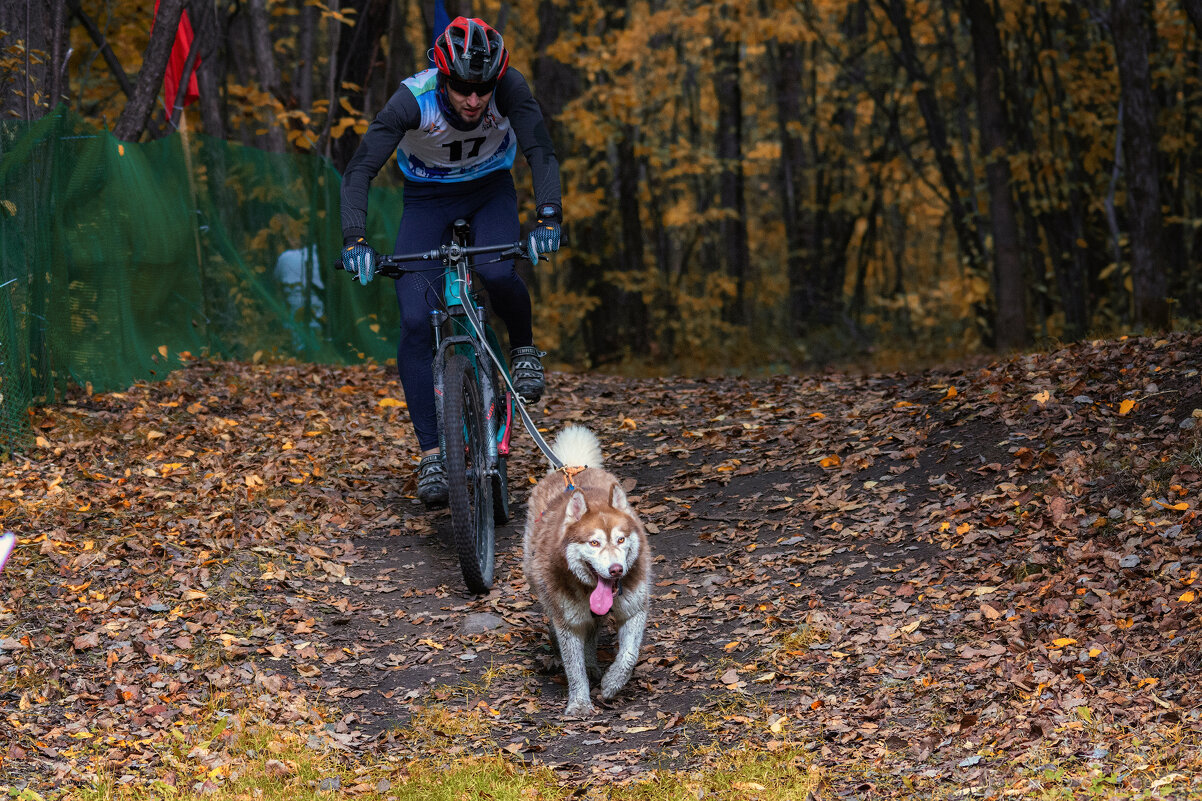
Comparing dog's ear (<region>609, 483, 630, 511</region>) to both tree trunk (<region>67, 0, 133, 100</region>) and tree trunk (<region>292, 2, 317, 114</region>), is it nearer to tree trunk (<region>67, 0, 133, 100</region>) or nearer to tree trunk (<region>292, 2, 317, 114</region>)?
tree trunk (<region>67, 0, 133, 100</region>)

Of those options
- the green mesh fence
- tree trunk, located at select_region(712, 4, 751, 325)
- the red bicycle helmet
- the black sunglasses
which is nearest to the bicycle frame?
the black sunglasses

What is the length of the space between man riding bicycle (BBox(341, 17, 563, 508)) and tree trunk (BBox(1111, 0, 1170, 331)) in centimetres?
716

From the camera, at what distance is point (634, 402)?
459 inches

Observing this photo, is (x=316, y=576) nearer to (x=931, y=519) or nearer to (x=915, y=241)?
(x=931, y=519)

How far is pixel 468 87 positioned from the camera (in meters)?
6.57

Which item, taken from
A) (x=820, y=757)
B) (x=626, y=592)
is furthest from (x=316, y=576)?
(x=820, y=757)

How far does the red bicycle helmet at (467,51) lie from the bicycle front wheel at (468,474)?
1.62m

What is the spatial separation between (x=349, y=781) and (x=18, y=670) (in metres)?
1.94

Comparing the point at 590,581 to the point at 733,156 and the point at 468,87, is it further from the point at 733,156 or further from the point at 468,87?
the point at 733,156

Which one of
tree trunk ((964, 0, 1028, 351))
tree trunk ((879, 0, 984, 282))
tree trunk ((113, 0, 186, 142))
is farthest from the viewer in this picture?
tree trunk ((879, 0, 984, 282))

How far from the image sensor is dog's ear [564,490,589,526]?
5527 millimetres

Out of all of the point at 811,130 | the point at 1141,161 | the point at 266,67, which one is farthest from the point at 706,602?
the point at 811,130

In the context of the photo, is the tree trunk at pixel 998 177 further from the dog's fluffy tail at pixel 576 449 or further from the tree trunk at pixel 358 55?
the dog's fluffy tail at pixel 576 449

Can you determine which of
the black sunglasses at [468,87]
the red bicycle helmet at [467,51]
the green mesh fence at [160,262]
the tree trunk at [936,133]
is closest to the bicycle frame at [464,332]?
the black sunglasses at [468,87]
